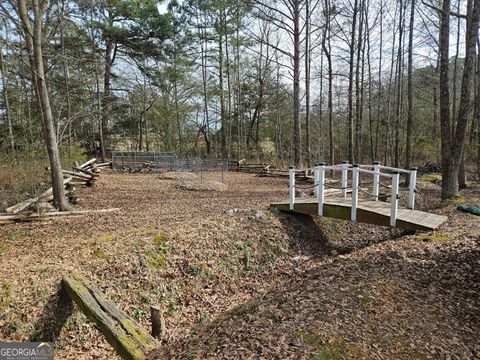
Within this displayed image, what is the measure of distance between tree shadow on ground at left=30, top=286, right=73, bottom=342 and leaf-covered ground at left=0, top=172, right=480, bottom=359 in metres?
0.02

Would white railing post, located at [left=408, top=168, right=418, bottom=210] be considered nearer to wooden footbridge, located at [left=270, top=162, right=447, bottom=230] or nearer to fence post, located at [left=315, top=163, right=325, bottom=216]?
wooden footbridge, located at [left=270, top=162, right=447, bottom=230]

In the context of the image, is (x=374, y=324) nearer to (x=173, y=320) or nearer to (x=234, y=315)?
(x=234, y=315)

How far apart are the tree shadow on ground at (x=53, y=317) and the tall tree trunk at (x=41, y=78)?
4108mm

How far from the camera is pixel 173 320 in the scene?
4594 millimetres

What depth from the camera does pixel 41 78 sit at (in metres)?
7.08

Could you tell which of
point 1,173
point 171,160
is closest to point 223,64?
point 171,160

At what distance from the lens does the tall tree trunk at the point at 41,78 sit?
272 inches

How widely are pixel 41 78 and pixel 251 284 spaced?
6.78 meters

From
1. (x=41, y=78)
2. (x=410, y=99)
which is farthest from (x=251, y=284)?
(x=410, y=99)

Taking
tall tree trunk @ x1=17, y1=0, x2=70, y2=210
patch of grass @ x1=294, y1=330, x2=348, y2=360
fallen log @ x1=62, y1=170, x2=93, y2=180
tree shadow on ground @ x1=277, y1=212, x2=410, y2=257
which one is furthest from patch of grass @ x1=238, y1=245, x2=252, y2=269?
fallen log @ x1=62, y1=170, x2=93, y2=180

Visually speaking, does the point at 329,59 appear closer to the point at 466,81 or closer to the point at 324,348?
the point at 466,81

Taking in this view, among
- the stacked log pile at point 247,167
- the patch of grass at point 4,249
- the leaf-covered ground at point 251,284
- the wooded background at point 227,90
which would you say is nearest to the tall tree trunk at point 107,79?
the wooded background at point 227,90

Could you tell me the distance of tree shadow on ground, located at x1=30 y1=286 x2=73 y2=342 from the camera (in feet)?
12.5

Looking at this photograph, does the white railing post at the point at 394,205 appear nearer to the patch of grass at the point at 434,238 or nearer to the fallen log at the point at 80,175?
the patch of grass at the point at 434,238
